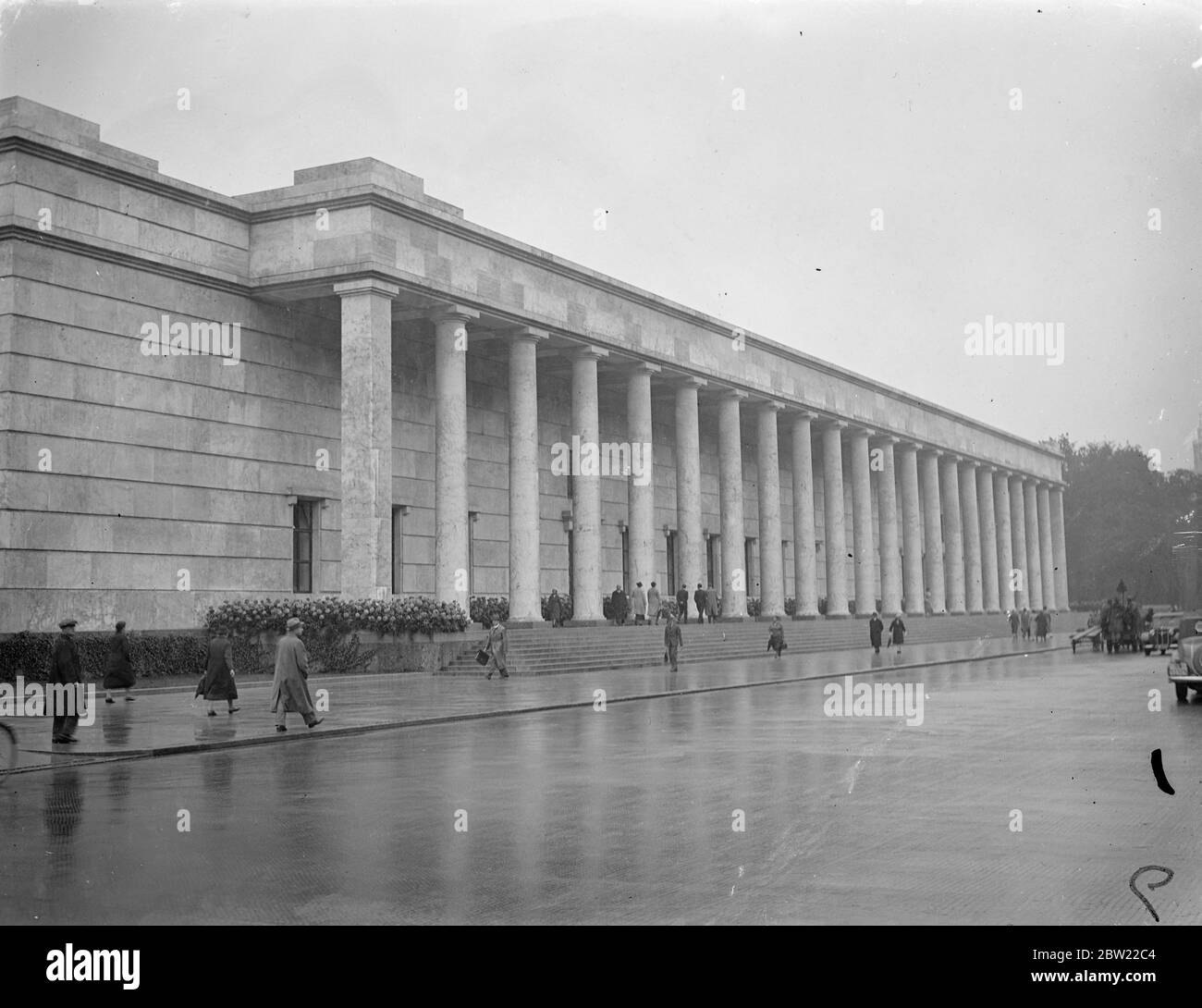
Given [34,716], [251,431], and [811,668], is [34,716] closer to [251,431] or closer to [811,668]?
[251,431]

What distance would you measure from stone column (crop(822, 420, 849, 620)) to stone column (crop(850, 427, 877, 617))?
1153 mm

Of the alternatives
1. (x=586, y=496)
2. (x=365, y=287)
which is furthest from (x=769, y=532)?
(x=365, y=287)

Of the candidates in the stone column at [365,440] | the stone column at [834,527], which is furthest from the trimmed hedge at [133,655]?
the stone column at [834,527]

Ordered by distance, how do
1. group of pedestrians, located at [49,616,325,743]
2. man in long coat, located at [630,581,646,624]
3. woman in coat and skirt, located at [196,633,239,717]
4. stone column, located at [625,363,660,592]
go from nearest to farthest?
group of pedestrians, located at [49,616,325,743] < woman in coat and skirt, located at [196,633,239,717] < man in long coat, located at [630,581,646,624] < stone column, located at [625,363,660,592]

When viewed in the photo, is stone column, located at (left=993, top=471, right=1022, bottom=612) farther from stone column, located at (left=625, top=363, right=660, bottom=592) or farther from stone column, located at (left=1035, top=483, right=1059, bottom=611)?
stone column, located at (left=625, top=363, right=660, bottom=592)

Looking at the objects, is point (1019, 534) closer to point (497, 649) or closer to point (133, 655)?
point (497, 649)

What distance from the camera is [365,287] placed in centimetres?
3284

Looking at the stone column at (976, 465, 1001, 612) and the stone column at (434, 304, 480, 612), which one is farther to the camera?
the stone column at (976, 465, 1001, 612)

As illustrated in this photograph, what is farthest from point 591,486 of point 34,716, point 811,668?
point 34,716

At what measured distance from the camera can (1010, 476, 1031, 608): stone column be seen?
8481 centimetres

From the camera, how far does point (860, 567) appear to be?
2430 inches

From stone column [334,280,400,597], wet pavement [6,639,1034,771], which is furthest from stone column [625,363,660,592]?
stone column [334,280,400,597]

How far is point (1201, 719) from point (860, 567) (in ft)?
142

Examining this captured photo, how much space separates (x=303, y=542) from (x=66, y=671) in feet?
58.8
